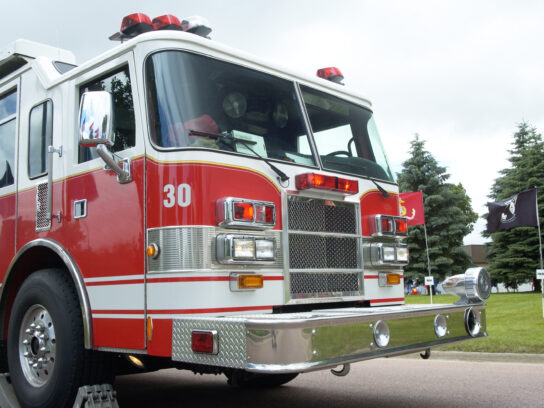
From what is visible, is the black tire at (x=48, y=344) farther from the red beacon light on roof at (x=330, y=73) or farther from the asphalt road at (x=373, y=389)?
the red beacon light on roof at (x=330, y=73)

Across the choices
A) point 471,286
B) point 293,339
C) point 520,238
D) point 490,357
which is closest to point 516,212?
point 490,357

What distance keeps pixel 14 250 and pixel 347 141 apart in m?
2.97

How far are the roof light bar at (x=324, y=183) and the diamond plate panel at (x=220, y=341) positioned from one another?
1286 millimetres

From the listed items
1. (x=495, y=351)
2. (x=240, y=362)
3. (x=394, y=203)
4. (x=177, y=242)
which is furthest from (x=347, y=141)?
(x=495, y=351)

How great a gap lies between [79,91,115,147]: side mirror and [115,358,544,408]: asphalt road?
2905mm

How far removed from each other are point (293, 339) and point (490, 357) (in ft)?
18.7

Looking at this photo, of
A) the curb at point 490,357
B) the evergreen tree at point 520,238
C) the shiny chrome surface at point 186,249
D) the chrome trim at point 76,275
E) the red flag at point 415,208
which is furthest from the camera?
the evergreen tree at point 520,238

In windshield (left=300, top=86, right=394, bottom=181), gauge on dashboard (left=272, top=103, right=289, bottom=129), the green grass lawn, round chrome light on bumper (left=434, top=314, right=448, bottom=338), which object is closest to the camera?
round chrome light on bumper (left=434, top=314, right=448, bottom=338)

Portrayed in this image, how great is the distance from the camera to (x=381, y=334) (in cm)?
385

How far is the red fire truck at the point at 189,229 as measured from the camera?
3.76 metres

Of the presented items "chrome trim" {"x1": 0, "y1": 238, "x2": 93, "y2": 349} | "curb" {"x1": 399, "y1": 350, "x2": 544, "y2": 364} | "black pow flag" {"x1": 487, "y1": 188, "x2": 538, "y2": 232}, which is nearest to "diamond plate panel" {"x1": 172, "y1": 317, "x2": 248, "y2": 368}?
"chrome trim" {"x1": 0, "y1": 238, "x2": 93, "y2": 349}

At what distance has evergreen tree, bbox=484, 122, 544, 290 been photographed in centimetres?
3394

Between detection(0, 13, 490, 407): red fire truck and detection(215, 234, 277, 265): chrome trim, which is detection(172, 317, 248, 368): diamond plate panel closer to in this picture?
detection(0, 13, 490, 407): red fire truck

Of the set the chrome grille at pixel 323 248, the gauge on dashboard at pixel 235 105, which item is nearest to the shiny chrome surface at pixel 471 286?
the chrome grille at pixel 323 248
